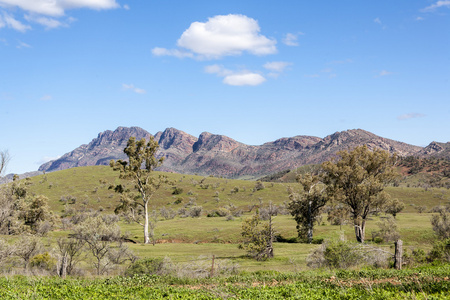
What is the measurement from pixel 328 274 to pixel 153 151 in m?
Result: 43.7

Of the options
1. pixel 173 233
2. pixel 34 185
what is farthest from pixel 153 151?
pixel 34 185

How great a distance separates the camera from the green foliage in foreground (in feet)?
41.9

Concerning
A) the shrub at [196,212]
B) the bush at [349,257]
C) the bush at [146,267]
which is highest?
the bush at [349,257]

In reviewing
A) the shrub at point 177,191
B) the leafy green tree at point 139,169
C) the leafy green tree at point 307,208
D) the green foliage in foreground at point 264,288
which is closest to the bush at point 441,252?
the green foliage in foreground at point 264,288

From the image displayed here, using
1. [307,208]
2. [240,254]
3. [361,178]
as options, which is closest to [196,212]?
[307,208]

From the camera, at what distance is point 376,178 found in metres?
40.6

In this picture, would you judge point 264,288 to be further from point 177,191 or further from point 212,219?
point 177,191

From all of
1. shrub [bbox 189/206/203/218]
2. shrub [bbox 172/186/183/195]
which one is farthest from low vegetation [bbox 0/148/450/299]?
shrub [bbox 172/186/183/195]

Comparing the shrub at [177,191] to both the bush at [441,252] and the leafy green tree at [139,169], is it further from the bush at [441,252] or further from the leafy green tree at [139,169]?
the bush at [441,252]

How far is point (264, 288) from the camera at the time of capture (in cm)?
1488

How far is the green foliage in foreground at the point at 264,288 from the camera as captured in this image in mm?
12773

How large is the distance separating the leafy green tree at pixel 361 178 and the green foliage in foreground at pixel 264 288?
23886 mm

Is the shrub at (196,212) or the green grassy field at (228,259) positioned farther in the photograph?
the shrub at (196,212)

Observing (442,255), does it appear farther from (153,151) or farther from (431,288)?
(153,151)
